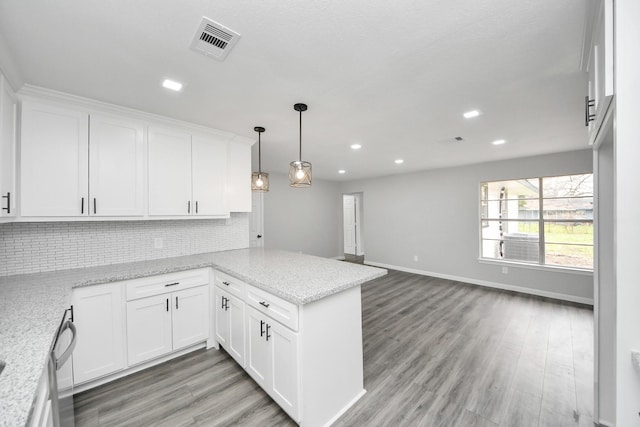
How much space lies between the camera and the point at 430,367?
242cm

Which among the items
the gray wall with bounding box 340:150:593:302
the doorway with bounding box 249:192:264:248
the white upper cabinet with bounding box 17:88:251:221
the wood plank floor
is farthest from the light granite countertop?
the gray wall with bounding box 340:150:593:302

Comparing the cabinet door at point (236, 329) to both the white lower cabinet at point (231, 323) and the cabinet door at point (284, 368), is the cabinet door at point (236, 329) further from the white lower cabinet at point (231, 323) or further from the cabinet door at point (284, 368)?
the cabinet door at point (284, 368)

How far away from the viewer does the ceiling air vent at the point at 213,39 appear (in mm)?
1369

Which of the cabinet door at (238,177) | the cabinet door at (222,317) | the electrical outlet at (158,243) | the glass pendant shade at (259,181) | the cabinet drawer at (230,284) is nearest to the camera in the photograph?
the cabinet drawer at (230,284)

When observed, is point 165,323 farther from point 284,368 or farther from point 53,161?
point 53,161

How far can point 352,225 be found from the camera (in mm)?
8266

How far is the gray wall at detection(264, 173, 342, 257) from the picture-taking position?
632 cm

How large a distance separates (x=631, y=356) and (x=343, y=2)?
1879 mm

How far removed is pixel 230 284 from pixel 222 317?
439 millimetres

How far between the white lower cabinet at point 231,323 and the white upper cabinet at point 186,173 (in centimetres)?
103

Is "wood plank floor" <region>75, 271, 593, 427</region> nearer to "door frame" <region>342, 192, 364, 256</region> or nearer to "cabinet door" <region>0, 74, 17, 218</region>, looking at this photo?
"cabinet door" <region>0, 74, 17, 218</region>

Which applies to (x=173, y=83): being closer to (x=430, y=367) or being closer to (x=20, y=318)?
(x=20, y=318)

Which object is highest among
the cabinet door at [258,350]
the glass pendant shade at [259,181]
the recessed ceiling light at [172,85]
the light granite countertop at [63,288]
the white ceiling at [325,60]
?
the recessed ceiling light at [172,85]

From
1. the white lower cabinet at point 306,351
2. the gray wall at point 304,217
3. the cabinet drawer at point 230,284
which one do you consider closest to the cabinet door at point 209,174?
the cabinet drawer at point 230,284
